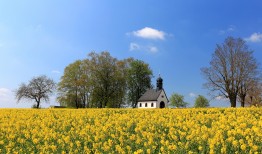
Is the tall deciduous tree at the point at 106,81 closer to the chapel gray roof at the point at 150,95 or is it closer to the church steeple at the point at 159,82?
the chapel gray roof at the point at 150,95

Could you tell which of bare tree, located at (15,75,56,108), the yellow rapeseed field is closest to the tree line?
bare tree, located at (15,75,56,108)

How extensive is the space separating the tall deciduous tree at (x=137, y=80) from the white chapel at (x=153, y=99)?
2.86 m

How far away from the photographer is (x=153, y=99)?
7894cm

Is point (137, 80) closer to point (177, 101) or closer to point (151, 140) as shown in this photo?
point (177, 101)

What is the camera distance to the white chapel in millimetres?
78812

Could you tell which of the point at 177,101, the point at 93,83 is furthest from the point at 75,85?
the point at 177,101

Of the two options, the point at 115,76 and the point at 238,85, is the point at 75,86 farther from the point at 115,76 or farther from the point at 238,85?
the point at 238,85

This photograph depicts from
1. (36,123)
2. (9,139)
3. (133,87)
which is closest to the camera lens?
(9,139)

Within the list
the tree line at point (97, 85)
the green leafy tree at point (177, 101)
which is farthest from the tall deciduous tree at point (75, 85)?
the green leafy tree at point (177, 101)

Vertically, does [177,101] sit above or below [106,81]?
below

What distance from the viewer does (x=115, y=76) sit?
7300 cm

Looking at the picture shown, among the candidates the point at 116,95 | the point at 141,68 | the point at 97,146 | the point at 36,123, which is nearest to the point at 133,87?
the point at 141,68

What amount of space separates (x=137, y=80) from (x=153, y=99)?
749 centimetres

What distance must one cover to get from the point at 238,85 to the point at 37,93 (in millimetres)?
45650
